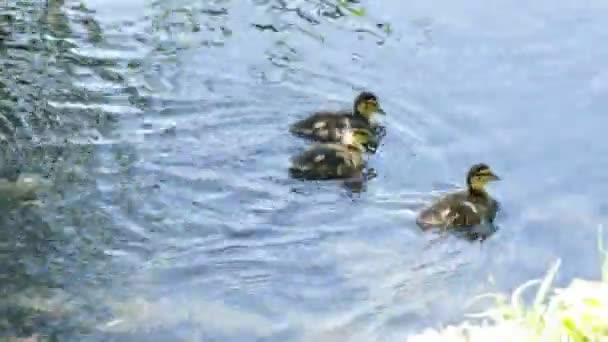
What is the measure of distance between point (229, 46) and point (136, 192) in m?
1.47

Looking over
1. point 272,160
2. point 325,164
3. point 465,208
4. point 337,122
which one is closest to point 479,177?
point 465,208

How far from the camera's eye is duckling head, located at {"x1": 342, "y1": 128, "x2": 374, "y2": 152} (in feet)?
17.2

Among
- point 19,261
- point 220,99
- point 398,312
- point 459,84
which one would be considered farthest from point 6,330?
point 459,84

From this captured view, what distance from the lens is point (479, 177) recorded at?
15.6ft

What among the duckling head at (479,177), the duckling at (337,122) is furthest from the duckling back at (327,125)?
the duckling head at (479,177)

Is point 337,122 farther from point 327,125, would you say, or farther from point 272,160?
point 272,160

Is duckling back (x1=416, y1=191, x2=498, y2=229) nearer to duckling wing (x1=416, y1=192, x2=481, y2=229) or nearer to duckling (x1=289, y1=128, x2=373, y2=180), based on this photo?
duckling wing (x1=416, y1=192, x2=481, y2=229)

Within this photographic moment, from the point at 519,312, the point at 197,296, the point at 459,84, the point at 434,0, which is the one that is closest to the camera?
the point at 519,312

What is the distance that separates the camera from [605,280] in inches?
91.0

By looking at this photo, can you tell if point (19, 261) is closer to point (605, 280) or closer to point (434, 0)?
point (605, 280)

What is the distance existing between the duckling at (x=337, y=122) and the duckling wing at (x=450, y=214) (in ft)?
2.24

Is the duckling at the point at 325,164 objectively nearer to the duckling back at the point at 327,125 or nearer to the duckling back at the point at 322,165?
the duckling back at the point at 322,165

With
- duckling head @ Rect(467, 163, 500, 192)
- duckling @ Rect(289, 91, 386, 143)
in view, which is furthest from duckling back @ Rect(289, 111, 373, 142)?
duckling head @ Rect(467, 163, 500, 192)

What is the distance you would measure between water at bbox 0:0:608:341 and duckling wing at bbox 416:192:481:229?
0.07 metres
